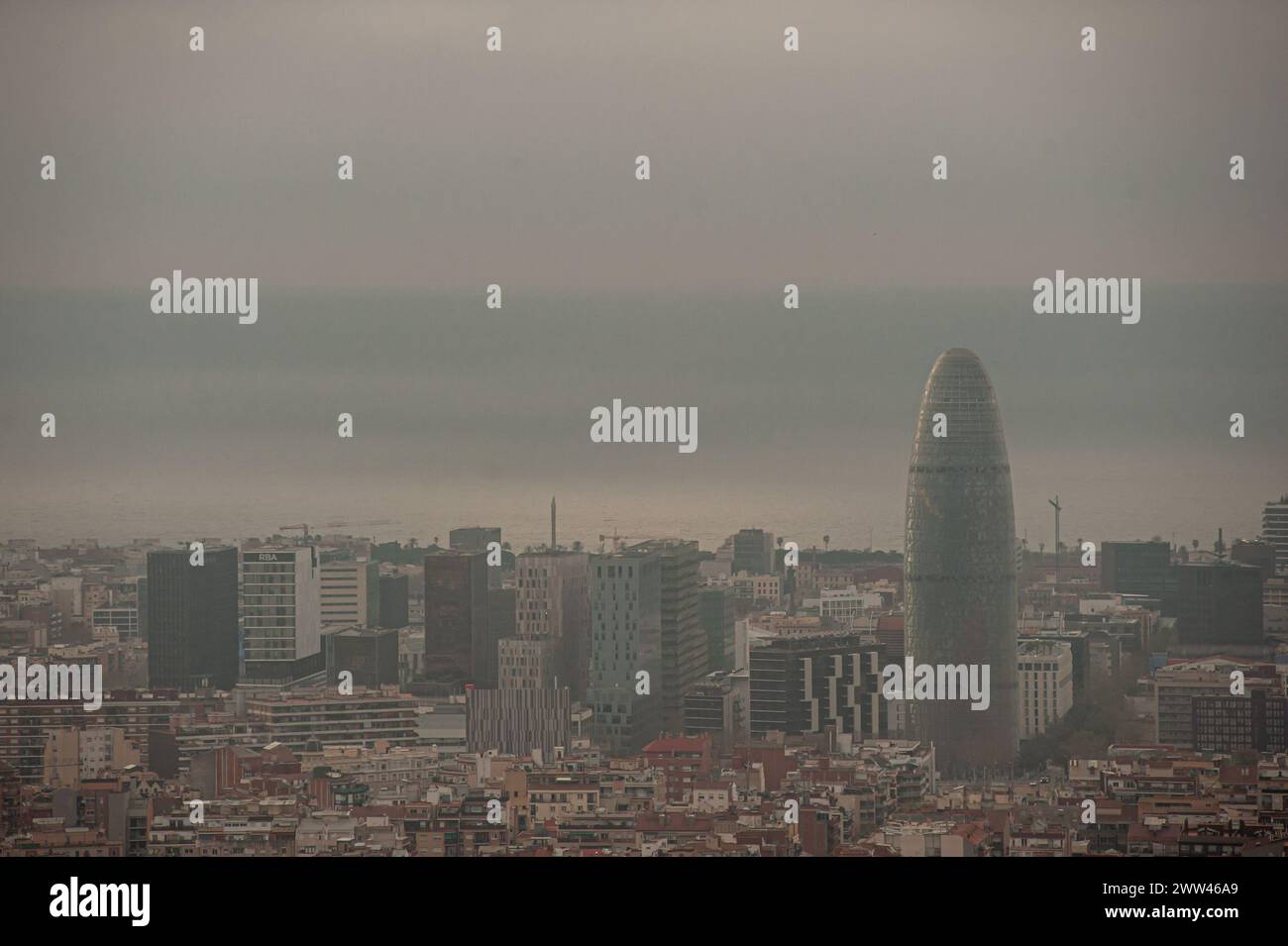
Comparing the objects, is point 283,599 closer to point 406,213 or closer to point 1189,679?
point 406,213

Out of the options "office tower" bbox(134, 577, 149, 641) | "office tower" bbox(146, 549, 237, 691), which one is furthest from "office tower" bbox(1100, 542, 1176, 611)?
"office tower" bbox(134, 577, 149, 641)

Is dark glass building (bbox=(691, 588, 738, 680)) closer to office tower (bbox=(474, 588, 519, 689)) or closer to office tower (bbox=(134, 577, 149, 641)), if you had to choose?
office tower (bbox=(474, 588, 519, 689))

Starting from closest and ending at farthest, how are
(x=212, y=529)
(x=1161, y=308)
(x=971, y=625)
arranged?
(x=1161, y=308)
(x=212, y=529)
(x=971, y=625)

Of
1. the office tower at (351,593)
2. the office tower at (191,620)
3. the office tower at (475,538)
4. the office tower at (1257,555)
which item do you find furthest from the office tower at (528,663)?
the office tower at (1257,555)

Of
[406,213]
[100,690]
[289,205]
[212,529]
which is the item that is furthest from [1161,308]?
[100,690]

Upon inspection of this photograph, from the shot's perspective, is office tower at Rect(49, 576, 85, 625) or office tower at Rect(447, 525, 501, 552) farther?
office tower at Rect(447, 525, 501, 552)
